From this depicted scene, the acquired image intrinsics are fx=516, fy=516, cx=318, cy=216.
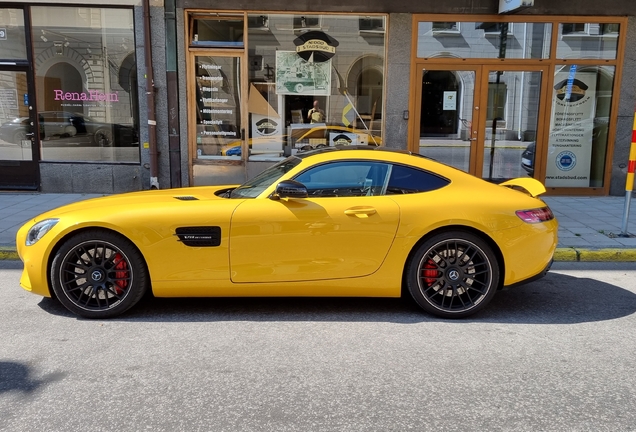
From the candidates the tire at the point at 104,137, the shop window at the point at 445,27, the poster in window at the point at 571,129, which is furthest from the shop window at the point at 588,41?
the tire at the point at 104,137

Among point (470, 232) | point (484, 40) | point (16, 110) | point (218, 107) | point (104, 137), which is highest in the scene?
point (484, 40)

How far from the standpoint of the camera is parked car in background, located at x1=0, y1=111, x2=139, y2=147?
1000 centimetres

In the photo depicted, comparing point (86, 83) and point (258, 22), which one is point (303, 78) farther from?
point (86, 83)

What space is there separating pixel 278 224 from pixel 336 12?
6.69 metres

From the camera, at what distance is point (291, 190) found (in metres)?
4.10

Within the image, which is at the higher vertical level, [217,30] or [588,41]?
[217,30]

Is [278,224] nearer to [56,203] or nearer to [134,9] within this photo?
[56,203]

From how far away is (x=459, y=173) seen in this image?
4562 mm

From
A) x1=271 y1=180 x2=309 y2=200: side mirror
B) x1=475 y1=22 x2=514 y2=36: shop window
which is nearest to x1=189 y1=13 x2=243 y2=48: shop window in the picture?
x1=475 y1=22 x2=514 y2=36: shop window

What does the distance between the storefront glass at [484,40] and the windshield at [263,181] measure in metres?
5.99

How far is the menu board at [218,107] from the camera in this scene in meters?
9.90

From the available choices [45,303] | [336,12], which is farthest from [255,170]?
[45,303]

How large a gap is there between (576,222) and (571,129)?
3163mm

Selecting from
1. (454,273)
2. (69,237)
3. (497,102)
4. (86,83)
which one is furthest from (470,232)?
(86,83)
